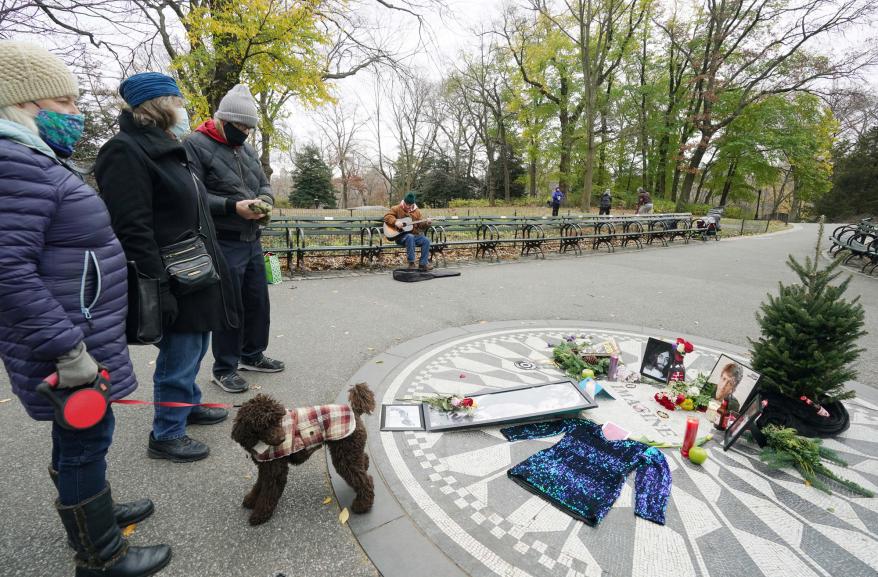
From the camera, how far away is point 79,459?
163 centimetres

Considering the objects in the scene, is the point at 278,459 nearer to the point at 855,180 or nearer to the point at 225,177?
the point at 225,177

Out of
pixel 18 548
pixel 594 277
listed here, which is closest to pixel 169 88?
pixel 18 548

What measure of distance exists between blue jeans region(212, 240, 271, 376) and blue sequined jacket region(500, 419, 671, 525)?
2310 mm

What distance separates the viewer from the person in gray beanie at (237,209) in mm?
3068

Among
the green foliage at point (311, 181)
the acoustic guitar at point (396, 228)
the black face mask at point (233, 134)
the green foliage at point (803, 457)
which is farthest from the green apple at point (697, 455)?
the green foliage at point (311, 181)

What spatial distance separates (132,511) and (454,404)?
6.40ft

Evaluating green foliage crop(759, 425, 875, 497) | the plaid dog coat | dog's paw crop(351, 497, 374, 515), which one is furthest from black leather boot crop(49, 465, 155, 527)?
green foliage crop(759, 425, 875, 497)

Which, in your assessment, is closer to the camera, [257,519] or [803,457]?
[257,519]

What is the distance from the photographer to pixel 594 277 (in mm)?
8500

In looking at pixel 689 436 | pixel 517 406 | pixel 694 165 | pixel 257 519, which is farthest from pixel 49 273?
pixel 694 165

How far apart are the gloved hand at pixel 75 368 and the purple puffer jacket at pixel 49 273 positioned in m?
0.03

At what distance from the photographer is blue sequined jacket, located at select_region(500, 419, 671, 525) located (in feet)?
7.38

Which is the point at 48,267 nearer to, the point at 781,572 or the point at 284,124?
the point at 781,572

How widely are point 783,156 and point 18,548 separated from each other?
35.2 m
